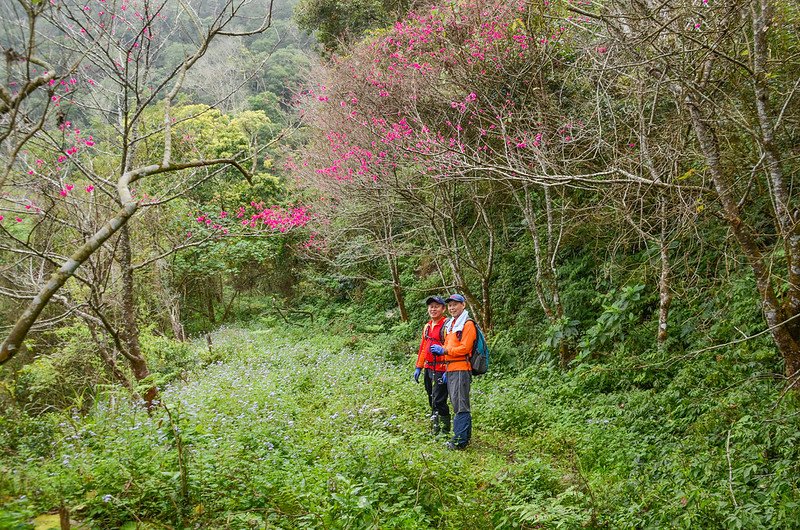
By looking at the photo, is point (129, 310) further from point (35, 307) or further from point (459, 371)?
point (459, 371)

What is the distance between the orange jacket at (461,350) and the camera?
577cm

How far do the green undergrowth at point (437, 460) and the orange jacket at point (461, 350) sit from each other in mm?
926

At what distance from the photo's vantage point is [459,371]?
18.9 feet

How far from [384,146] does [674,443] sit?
751 cm

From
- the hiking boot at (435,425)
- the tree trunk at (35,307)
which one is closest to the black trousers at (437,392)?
the hiking boot at (435,425)

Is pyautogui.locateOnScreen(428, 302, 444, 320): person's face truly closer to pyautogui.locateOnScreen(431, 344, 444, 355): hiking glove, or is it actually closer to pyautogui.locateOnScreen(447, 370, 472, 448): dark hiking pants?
pyautogui.locateOnScreen(431, 344, 444, 355): hiking glove

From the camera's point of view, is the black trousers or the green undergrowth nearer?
→ the green undergrowth

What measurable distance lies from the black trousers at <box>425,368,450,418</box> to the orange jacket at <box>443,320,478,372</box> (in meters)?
0.35

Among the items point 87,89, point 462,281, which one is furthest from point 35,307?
point 462,281

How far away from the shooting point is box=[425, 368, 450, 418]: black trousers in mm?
6109

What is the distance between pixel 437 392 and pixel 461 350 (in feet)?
2.50

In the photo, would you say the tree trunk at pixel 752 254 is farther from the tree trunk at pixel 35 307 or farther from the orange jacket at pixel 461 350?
the tree trunk at pixel 35 307

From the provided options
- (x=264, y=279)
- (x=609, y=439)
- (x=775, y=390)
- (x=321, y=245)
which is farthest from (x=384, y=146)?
(x=264, y=279)

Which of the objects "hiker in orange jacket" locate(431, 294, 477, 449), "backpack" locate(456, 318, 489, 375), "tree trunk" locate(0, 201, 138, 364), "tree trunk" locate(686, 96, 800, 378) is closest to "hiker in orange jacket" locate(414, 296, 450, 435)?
"hiker in orange jacket" locate(431, 294, 477, 449)
